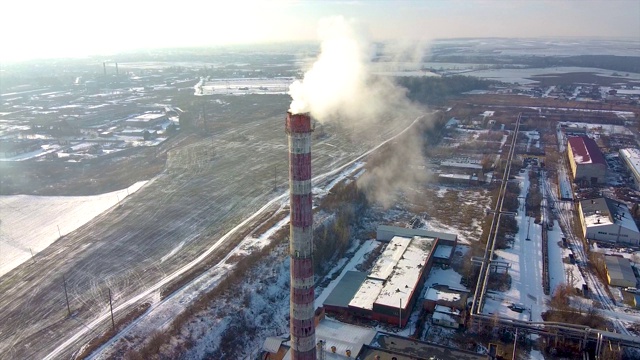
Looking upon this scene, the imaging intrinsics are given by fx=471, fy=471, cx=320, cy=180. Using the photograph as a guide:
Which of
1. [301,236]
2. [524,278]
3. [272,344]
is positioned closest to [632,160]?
[524,278]

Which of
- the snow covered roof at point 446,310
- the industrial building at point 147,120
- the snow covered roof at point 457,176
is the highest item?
the industrial building at point 147,120

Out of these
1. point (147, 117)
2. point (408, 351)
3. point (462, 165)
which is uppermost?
point (147, 117)

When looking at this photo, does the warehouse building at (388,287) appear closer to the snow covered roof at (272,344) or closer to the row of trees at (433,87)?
the snow covered roof at (272,344)

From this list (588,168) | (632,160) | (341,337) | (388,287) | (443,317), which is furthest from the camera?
(632,160)

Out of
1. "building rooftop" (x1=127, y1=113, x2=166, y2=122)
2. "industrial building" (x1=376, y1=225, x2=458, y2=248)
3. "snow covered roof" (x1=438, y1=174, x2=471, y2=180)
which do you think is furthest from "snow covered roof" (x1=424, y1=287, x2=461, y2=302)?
"building rooftop" (x1=127, y1=113, x2=166, y2=122)

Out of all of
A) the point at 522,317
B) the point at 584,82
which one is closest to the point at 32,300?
the point at 522,317

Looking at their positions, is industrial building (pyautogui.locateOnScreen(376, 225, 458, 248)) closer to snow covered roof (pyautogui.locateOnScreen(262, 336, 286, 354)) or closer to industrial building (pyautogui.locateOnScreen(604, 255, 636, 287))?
industrial building (pyautogui.locateOnScreen(604, 255, 636, 287))

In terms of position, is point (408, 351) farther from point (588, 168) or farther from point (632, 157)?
point (632, 157)

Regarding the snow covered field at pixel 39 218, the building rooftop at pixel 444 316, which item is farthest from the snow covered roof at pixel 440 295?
the snow covered field at pixel 39 218
